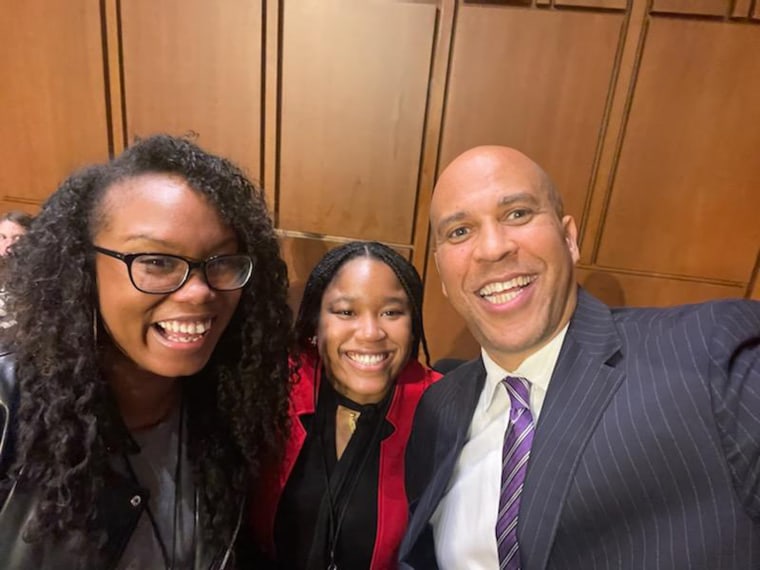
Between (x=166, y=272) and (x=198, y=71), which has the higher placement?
(x=198, y=71)

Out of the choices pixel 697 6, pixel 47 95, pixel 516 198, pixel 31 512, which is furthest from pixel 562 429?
pixel 47 95

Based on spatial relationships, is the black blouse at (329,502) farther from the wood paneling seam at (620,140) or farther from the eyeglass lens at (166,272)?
the wood paneling seam at (620,140)

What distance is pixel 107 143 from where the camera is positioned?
238cm

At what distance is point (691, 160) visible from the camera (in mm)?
2051

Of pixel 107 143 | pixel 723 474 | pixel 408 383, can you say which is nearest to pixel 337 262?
pixel 408 383

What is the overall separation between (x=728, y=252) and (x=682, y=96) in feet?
2.49

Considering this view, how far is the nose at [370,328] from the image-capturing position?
1.35 meters

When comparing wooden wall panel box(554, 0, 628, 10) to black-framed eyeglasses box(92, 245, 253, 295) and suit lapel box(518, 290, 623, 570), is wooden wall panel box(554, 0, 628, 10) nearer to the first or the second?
suit lapel box(518, 290, 623, 570)

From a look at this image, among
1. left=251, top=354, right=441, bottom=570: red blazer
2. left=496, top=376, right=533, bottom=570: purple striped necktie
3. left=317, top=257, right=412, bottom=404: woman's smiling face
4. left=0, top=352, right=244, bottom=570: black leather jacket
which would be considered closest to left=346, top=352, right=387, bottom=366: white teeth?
left=317, top=257, right=412, bottom=404: woman's smiling face

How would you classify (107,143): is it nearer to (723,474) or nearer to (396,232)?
(396,232)

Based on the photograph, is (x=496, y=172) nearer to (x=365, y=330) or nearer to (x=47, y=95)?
(x=365, y=330)

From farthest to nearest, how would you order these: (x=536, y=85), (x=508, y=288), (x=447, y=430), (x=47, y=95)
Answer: (x=47, y=95) → (x=536, y=85) → (x=447, y=430) → (x=508, y=288)

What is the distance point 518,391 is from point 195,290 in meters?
0.79

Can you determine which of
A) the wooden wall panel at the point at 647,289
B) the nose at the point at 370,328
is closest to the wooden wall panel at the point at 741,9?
the wooden wall panel at the point at 647,289
